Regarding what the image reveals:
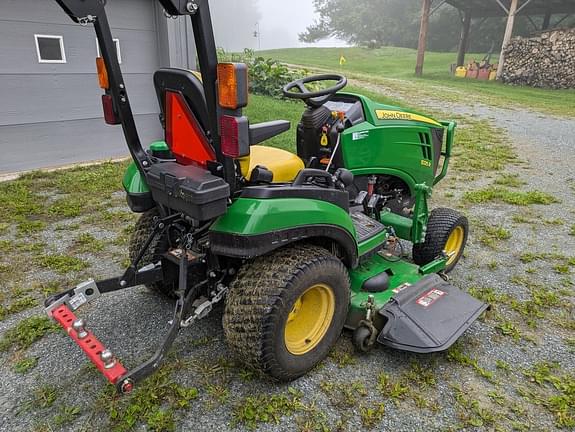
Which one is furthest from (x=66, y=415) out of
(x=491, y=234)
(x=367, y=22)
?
(x=367, y=22)

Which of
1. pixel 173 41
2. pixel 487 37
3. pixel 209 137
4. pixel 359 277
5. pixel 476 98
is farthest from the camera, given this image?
pixel 487 37

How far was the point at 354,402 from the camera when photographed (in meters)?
2.09

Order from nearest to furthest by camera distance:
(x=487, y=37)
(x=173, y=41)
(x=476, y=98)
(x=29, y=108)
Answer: (x=29, y=108)
(x=173, y=41)
(x=476, y=98)
(x=487, y=37)

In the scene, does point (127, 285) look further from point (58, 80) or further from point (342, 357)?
point (58, 80)

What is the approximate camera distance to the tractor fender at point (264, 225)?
190 centimetres

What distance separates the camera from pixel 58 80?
5.79m

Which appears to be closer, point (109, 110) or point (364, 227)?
point (109, 110)

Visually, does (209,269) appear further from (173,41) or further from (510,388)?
(173,41)

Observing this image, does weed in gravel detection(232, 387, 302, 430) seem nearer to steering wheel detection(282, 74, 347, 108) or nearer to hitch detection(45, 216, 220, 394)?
hitch detection(45, 216, 220, 394)

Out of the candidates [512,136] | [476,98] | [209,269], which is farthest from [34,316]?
[476,98]

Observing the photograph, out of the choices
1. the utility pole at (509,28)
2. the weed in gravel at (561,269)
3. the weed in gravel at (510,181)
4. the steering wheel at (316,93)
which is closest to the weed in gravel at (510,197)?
the weed in gravel at (510,181)

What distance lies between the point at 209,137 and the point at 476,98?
12988 millimetres

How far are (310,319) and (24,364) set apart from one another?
145cm

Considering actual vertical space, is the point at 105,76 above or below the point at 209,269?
above
